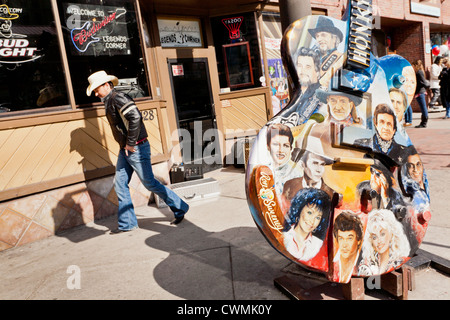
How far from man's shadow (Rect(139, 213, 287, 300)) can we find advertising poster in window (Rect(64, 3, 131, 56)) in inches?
117

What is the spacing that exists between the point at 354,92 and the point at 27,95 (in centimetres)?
404

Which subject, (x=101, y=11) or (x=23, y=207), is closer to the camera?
(x=23, y=207)

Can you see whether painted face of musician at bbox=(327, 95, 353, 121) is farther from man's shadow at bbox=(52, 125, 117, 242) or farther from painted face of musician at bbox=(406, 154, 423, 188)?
man's shadow at bbox=(52, 125, 117, 242)

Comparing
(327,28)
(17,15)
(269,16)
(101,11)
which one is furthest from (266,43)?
(327,28)

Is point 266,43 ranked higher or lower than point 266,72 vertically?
higher

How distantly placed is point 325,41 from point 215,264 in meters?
2.01

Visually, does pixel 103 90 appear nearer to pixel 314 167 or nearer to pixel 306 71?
pixel 306 71

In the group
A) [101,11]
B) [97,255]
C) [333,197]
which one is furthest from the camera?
[101,11]

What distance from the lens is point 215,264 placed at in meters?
2.95

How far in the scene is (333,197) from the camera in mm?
2027

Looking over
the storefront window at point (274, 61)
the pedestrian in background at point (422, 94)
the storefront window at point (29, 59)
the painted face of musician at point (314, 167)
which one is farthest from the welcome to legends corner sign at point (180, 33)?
the pedestrian in background at point (422, 94)

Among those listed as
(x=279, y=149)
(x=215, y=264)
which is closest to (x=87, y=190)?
(x=215, y=264)

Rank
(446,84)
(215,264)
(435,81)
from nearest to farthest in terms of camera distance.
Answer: (215,264) → (446,84) → (435,81)
